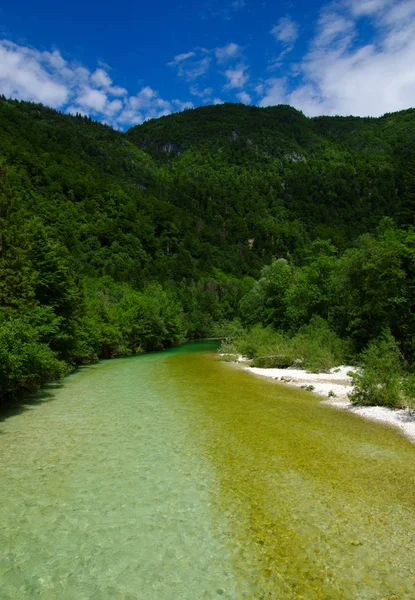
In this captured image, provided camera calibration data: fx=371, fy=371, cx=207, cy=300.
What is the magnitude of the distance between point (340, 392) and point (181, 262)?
12137 centimetres

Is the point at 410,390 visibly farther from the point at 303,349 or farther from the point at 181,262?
the point at 181,262

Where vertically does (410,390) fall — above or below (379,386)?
above

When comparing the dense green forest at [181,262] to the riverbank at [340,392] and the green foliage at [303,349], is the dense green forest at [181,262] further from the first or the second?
the riverbank at [340,392]

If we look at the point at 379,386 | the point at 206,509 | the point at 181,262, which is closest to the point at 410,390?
the point at 379,386

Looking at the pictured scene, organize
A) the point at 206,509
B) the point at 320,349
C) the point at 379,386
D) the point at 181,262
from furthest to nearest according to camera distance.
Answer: the point at 181,262 < the point at 320,349 < the point at 379,386 < the point at 206,509

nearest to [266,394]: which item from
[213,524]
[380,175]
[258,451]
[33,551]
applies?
[258,451]

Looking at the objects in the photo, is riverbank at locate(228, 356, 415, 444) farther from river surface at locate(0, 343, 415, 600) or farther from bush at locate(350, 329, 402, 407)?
river surface at locate(0, 343, 415, 600)

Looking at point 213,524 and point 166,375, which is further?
point 166,375

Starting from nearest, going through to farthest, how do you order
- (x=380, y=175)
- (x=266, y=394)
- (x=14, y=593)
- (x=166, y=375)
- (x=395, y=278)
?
(x=14, y=593), (x=266, y=394), (x=395, y=278), (x=166, y=375), (x=380, y=175)

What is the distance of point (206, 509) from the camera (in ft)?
25.1

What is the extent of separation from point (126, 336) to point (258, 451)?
45.0 m

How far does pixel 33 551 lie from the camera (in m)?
6.24

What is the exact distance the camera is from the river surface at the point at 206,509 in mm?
5488

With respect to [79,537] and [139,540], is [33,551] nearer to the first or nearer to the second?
[79,537]
